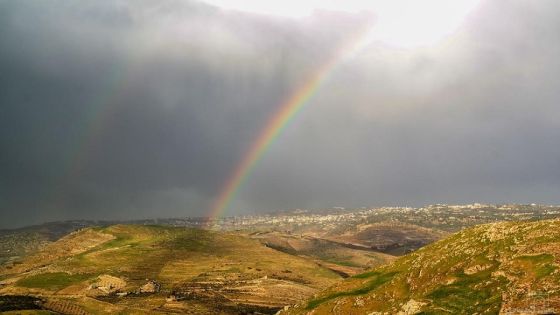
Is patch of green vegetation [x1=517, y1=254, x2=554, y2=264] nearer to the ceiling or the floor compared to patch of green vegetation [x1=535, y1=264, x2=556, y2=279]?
nearer to the ceiling

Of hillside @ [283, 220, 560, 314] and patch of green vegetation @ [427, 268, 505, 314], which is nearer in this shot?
hillside @ [283, 220, 560, 314]

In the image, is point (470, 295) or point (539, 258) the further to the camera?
point (470, 295)

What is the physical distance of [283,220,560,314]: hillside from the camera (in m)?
52.1

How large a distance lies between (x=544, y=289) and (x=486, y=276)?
1444cm

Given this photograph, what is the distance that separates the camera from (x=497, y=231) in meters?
76.9

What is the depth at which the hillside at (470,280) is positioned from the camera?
52.1 metres

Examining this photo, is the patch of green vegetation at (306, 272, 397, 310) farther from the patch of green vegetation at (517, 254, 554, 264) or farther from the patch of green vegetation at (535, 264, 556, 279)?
the patch of green vegetation at (535, 264, 556, 279)

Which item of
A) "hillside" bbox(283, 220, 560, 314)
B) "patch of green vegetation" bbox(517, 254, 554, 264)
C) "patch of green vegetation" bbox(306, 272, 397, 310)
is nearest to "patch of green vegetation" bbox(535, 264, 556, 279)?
"hillside" bbox(283, 220, 560, 314)

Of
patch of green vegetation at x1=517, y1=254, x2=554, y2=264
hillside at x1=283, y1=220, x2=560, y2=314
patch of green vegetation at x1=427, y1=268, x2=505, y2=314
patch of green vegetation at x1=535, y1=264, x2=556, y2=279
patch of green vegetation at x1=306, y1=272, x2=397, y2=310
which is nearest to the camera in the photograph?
hillside at x1=283, y1=220, x2=560, y2=314

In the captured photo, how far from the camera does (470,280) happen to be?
65188 millimetres

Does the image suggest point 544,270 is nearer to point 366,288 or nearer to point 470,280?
point 470,280

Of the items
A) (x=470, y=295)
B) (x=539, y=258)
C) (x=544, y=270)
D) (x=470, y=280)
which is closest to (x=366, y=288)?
(x=470, y=280)

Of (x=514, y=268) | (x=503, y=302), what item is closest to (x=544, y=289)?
(x=503, y=302)

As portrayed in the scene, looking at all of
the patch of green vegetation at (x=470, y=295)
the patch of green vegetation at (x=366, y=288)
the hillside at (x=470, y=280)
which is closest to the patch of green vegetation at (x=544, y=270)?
the hillside at (x=470, y=280)
